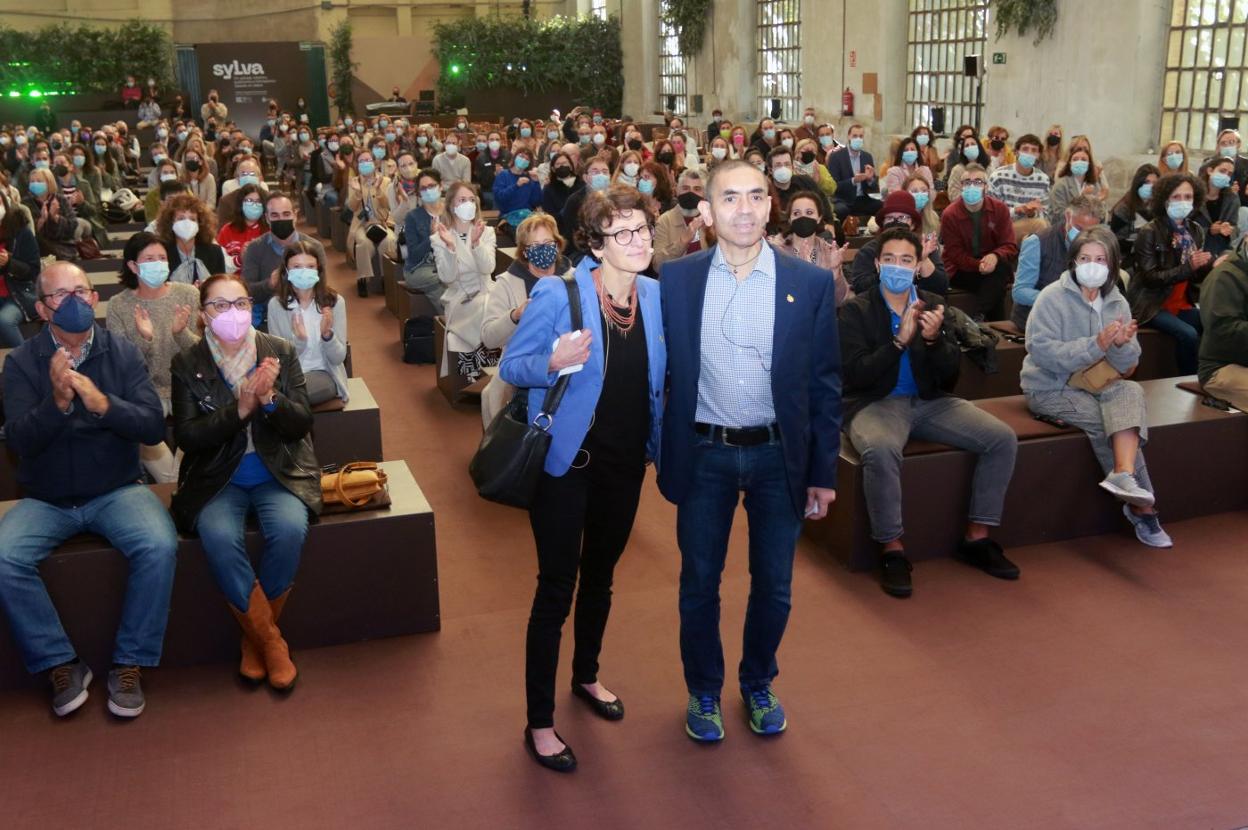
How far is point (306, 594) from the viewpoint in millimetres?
4262

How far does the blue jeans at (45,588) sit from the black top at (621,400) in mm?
1618

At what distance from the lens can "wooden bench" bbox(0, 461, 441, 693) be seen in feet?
13.2

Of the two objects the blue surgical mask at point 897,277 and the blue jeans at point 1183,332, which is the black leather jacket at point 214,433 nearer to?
the blue surgical mask at point 897,277

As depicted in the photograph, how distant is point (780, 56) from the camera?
23.5 meters

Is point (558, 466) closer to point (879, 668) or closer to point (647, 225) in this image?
point (647, 225)

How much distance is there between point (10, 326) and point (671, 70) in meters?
23.2

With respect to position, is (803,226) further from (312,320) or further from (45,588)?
(45,588)

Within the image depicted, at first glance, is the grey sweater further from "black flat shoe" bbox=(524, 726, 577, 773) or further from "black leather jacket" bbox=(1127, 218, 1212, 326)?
"black flat shoe" bbox=(524, 726, 577, 773)

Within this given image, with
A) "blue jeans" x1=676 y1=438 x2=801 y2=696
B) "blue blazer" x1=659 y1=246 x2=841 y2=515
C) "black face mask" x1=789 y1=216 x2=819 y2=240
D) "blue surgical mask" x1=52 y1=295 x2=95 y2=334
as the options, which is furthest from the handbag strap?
"black face mask" x1=789 y1=216 x2=819 y2=240

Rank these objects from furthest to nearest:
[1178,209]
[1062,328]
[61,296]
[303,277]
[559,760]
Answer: [1178,209]
[303,277]
[1062,328]
[61,296]
[559,760]

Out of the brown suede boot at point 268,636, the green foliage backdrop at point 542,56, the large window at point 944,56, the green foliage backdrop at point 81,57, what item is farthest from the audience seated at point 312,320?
the green foliage backdrop at point 81,57

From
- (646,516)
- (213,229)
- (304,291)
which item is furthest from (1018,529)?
(213,229)

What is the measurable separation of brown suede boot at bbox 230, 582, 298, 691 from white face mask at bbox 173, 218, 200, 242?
11.0 feet

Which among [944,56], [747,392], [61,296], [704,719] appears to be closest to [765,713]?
[704,719]
